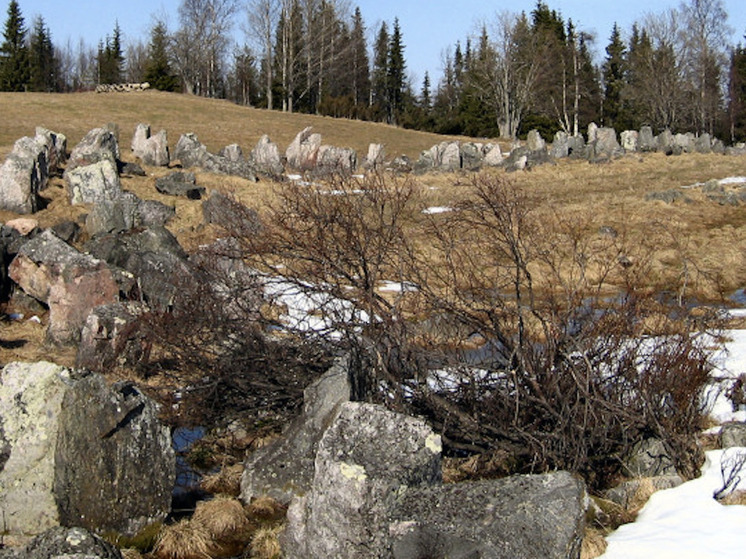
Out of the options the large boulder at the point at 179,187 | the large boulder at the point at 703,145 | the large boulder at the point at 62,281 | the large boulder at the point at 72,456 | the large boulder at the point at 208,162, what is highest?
the large boulder at the point at 703,145

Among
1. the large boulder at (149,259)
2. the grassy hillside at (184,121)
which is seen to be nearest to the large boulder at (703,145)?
the grassy hillside at (184,121)

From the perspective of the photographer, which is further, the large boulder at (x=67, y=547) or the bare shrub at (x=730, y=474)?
the bare shrub at (x=730, y=474)

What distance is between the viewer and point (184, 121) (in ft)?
132

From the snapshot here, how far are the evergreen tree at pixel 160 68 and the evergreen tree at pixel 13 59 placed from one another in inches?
359

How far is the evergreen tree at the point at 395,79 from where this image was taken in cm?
6800

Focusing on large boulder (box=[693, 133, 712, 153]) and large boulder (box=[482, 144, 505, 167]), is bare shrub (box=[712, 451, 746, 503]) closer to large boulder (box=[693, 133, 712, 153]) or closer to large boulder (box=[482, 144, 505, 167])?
large boulder (box=[482, 144, 505, 167])

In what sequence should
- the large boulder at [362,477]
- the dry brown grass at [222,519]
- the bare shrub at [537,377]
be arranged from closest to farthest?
the large boulder at [362,477]
the dry brown grass at [222,519]
the bare shrub at [537,377]

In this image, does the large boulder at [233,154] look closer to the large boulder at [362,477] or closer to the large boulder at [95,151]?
the large boulder at [95,151]

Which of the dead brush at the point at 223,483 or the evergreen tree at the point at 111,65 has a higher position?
the evergreen tree at the point at 111,65

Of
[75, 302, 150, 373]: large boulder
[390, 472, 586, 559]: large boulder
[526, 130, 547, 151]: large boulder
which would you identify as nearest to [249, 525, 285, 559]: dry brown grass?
[390, 472, 586, 559]: large boulder

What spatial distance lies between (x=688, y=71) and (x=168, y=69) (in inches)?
1561

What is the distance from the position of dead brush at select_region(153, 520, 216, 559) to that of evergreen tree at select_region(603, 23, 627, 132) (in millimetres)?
53806

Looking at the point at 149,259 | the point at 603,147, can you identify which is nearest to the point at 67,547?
the point at 149,259

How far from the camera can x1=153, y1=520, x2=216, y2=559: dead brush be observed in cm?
526
